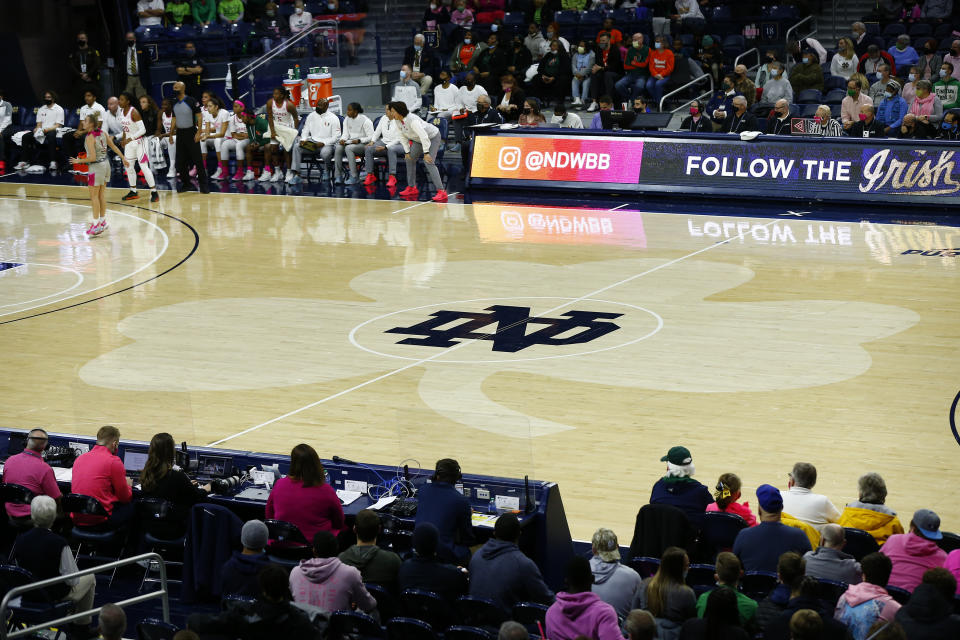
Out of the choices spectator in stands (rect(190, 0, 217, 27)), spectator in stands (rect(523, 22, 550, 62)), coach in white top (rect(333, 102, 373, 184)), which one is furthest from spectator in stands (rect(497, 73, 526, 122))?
spectator in stands (rect(190, 0, 217, 27))

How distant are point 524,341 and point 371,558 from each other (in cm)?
749

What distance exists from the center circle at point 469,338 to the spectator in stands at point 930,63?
12343 millimetres

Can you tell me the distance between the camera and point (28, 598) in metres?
8.44

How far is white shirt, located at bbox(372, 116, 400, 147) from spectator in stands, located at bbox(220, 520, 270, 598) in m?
18.2

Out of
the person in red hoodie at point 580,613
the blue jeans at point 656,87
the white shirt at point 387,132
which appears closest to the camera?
the person in red hoodie at point 580,613

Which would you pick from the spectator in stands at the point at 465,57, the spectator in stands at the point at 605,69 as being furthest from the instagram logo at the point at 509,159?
the spectator in stands at the point at 465,57

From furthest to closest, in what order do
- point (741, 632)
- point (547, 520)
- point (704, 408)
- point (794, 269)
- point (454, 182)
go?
1. point (454, 182)
2. point (794, 269)
3. point (704, 408)
4. point (547, 520)
5. point (741, 632)

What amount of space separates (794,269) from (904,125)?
5637 millimetres

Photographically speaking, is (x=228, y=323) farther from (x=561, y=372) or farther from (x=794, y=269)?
(x=794, y=269)

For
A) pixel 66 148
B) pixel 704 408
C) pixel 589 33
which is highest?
pixel 589 33

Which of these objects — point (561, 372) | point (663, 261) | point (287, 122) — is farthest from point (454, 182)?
point (561, 372)

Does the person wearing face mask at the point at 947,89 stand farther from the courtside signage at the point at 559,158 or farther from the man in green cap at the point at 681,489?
the man in green cap at the point at 681,489

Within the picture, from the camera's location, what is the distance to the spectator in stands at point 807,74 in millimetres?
27156

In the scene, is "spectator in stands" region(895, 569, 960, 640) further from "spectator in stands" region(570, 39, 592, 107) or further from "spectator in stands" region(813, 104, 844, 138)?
"spectator in stands" region(570, 39, 592, 107)
